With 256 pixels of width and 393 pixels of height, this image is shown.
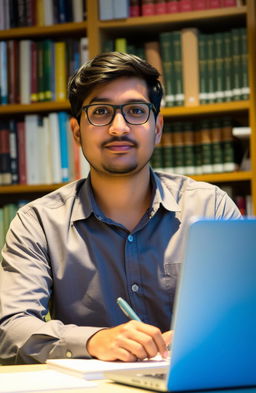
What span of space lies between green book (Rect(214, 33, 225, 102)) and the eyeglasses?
4.32 feet

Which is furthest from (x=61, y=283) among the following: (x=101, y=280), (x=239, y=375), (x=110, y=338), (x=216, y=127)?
(x=216, y=127)

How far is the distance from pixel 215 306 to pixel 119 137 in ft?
3.48

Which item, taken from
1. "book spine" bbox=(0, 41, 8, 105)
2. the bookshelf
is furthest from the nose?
"book spine" bbox=(0, 41, 8, 105)

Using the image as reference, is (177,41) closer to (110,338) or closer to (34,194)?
(34,194)

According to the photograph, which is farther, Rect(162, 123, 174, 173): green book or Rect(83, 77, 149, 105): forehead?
Rect(162, 123, 174, 173): green book

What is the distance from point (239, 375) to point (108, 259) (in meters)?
0.96

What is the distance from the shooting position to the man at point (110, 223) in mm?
1875

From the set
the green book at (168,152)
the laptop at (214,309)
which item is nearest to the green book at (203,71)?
the green book at (168,152)

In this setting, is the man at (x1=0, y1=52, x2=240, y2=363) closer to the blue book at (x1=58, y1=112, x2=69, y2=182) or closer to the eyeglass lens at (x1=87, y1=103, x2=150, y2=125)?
the eyeglass lens at (x1=87, y1=103, x2=150, y2=125)

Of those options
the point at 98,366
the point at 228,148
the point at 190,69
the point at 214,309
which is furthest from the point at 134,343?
the point at 190,69

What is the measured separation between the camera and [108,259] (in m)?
1.91

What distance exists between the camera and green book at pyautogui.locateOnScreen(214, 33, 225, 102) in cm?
322

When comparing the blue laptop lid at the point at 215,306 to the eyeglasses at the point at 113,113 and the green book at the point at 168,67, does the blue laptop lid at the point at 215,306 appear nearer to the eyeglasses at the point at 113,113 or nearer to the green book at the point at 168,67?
the eyeglasses at the point at 113,113

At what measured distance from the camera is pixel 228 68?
323 cm
